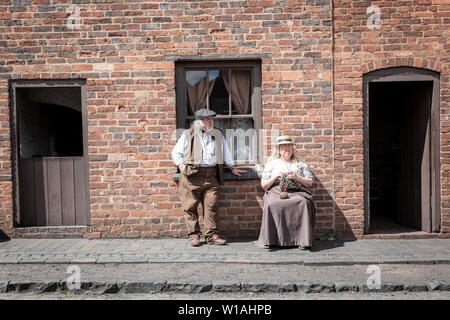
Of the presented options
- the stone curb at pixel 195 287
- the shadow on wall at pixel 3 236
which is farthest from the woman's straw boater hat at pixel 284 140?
the shadow on wall at pixel 3 236

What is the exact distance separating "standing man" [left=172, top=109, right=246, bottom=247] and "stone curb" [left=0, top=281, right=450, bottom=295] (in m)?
1.55

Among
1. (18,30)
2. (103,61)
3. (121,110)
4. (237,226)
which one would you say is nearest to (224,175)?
(237,226)

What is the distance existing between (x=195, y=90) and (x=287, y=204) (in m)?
2.39

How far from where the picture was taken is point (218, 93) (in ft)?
21.3

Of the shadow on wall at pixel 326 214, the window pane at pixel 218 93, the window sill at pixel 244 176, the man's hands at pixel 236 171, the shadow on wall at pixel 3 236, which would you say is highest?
the window pane at pixel 218 93

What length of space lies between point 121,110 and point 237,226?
2.60m

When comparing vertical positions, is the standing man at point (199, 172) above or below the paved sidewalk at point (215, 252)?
above

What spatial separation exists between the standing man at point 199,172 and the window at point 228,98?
0.53 m

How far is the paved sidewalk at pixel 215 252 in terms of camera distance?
5062 millimetres

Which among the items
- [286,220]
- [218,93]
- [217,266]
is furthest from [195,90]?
[217,266]

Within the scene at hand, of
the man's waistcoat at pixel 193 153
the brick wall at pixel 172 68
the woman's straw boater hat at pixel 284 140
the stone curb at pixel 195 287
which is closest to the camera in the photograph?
the stone curb at pixel 195 287

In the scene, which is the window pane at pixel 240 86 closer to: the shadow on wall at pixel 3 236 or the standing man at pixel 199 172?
the standing man at pixel 199 172

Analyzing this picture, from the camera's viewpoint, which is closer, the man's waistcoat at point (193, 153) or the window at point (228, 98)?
the man's waistcoat at point (193, 153)

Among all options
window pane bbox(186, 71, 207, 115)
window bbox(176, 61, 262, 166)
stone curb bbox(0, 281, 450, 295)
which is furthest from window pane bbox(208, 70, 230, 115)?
stone curb bbox(0, 281, 450, 295)
